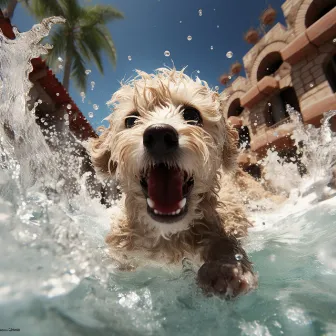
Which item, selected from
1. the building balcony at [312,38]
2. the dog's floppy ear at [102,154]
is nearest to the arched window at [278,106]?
Result: the building balcony at [312,38]

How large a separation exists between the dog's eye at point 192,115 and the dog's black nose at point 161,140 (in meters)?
0.53

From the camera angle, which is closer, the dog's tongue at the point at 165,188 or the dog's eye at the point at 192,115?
the dog's tongue at the point at 165,188

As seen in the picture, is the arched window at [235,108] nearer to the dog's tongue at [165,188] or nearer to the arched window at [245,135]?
the arched window at [245,135]

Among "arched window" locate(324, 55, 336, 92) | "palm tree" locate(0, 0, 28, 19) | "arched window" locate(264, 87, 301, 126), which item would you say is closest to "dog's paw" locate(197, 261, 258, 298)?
"arched window" locate(324, 55, 336, 92)

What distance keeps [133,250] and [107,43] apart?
61.6ft

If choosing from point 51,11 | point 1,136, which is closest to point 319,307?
point 1,136

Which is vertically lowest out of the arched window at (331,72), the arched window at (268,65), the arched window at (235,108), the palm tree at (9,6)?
the arched window at (331,72)

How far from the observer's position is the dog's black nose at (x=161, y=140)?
2.27 metres

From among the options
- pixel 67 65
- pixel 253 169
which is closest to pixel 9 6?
pixel 67 65

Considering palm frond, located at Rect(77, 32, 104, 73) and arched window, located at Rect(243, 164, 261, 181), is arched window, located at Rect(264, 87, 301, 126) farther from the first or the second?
palm frond, located at Rect(77, 32, 104, 73)

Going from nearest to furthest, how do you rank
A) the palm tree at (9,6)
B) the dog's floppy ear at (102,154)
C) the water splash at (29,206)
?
the water splash at (29,206)
the dog's floppy ear at (102,154)
the palm tree at (9,6)

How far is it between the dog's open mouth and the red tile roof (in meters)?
6.03

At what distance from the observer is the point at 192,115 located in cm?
286

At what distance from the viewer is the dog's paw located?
1.99 metres
